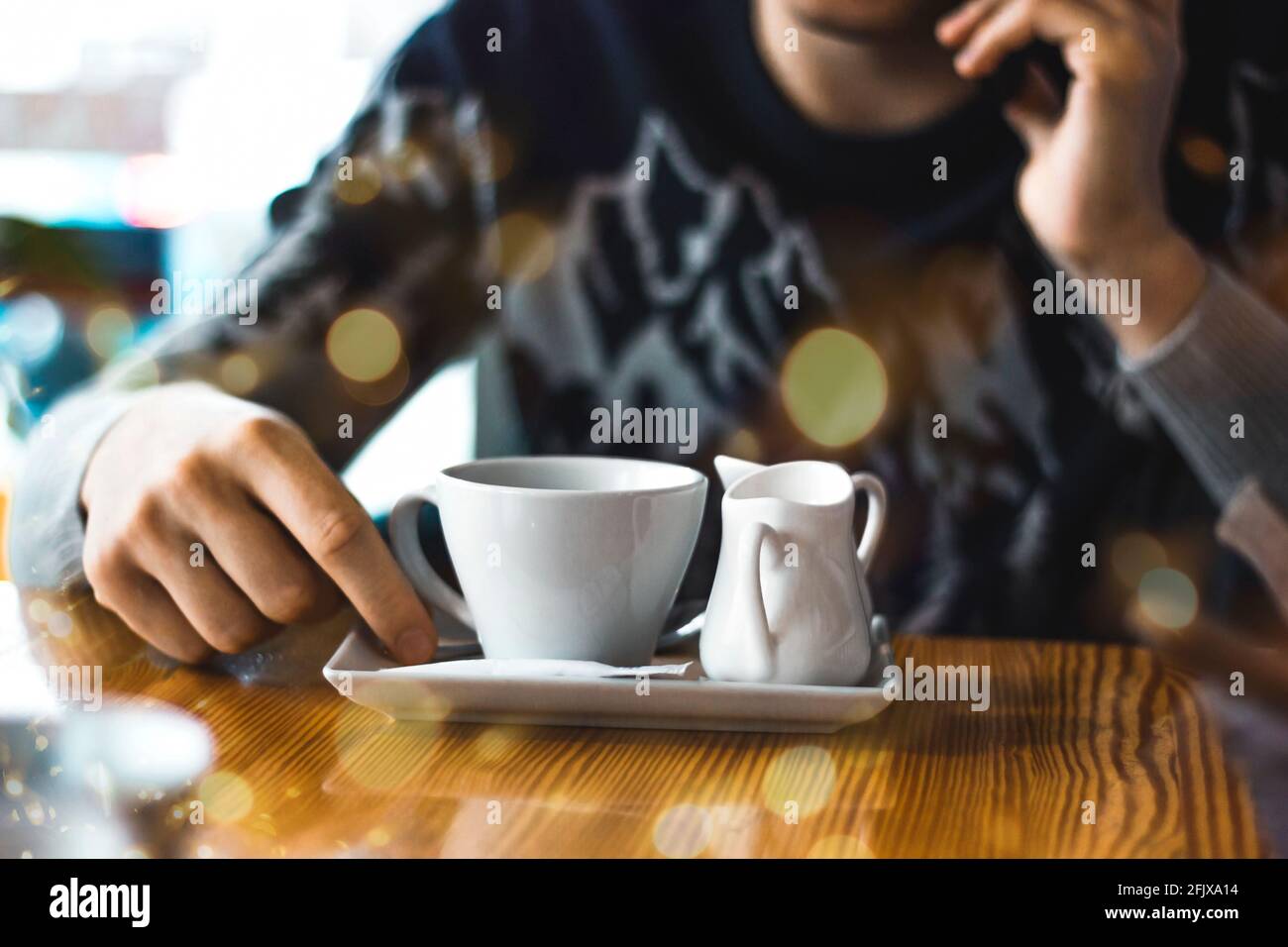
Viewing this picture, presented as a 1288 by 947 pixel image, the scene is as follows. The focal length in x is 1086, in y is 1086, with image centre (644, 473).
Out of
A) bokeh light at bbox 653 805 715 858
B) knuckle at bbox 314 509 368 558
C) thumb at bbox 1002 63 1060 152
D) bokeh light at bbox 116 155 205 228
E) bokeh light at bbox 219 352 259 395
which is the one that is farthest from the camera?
bokeh light at bbox 116 155 205 228

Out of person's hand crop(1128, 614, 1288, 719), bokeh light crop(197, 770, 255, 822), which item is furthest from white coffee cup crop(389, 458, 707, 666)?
person's hand crop(1128, 614, 1288, 719)

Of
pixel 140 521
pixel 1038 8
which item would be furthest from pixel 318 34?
pixel 140 521

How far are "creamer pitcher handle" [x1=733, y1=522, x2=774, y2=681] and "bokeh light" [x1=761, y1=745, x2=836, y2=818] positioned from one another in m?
0.03

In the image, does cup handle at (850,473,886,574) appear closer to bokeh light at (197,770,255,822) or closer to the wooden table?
the wooden table

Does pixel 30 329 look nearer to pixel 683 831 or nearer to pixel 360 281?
pixel 360 281

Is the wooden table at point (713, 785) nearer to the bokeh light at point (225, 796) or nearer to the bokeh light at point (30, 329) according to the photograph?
the bokeh light at point (225, 796)

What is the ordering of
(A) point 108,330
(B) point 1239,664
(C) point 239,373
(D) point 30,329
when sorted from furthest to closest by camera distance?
(A) point 108,330 → (D) point 30,329 → (C) point 239,373 → (B) point 1239,664

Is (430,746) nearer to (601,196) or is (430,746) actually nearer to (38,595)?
(38,595)

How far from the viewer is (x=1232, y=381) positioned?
0.76 metres

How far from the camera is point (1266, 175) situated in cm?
94

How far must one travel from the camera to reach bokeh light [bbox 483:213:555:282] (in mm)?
989

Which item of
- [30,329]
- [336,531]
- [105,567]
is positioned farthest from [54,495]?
[30,329]

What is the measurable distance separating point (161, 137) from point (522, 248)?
1.06m
